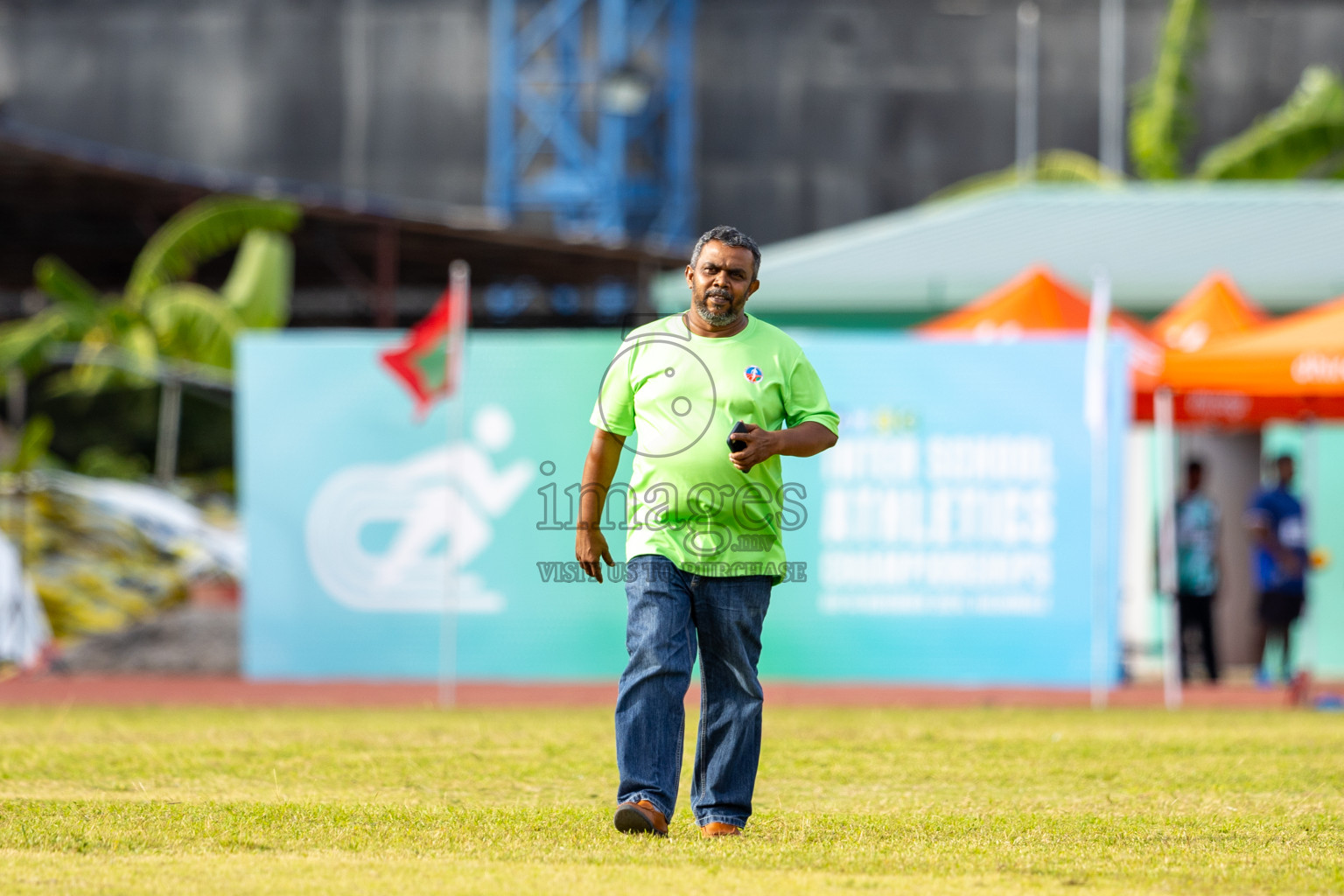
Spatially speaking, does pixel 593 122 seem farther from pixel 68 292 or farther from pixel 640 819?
pixel 640 819

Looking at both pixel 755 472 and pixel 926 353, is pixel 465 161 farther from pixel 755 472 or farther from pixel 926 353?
pixel 755 472

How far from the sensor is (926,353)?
13.4m

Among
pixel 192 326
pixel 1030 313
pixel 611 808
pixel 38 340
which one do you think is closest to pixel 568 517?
pixel 1030 313

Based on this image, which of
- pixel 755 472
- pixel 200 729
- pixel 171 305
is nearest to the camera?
pixel 755 472

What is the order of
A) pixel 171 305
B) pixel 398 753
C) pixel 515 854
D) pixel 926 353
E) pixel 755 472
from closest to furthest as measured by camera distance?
1. pixel 515 854
2. pixel 755 472
3. pixel 398 753
4. pixel 926 353
5. pixel 171 305

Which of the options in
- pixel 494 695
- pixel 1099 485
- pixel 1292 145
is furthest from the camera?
pixel 1292 145

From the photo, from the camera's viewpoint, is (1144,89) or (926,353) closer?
(926,353)

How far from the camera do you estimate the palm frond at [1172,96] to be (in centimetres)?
2895

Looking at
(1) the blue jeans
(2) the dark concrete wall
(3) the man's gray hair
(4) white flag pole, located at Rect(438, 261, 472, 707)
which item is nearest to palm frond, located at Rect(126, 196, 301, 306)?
(4) white flag pole, located at Rect(438, 261, 472, 707)

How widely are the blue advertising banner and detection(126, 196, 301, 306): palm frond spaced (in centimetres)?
938

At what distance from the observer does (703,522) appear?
557 centimetres

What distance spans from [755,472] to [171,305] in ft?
59.6

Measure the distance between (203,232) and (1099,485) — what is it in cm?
1383

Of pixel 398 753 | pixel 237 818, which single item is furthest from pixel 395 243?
pixel 237 818
